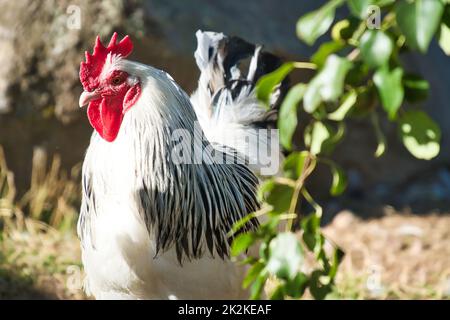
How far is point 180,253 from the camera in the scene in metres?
3.15

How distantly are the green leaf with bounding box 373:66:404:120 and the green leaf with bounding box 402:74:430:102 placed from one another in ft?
0.22

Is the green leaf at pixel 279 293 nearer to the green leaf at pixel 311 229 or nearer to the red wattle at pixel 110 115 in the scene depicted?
the green leaf at pixel 311 229

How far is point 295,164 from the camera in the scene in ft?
6.03

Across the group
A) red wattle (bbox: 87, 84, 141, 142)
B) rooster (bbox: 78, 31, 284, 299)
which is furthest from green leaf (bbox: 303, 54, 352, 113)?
red wattle (bbox: 87, 84, 141, 142)

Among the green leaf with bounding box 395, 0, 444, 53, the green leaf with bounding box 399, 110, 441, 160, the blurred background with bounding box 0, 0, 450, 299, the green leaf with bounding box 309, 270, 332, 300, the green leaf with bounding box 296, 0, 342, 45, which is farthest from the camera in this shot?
the blurred background with bounding box 0, 0, 450, 299

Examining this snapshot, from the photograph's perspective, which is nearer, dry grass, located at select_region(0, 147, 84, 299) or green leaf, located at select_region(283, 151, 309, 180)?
green leaf, located at select_region(283, 151, 309, 180)

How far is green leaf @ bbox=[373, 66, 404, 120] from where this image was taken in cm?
153

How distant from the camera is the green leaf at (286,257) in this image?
70.4 inches

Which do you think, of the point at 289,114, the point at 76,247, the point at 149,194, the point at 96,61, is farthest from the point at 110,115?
the point at 76,247

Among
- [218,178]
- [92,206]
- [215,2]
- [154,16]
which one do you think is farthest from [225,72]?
[215,2]

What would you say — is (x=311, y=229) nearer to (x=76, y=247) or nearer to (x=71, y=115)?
(x=76, y=247)

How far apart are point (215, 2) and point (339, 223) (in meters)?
1.99

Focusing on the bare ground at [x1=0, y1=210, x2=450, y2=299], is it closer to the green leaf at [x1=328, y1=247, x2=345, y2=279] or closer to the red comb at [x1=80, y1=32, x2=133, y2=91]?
the red comb at [x1=80, y1=32, x2=133, y2=91]
